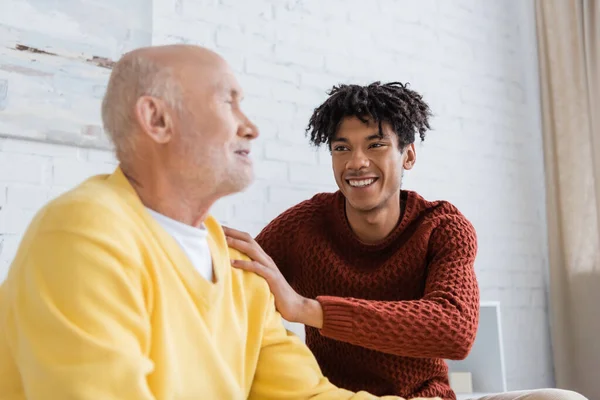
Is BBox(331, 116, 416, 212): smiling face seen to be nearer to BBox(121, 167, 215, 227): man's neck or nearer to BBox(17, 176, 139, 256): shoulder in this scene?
BBox(121, 167, 215, 227): man's neck

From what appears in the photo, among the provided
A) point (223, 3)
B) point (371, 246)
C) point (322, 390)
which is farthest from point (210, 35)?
point (322, 390)

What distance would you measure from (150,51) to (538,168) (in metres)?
2.85

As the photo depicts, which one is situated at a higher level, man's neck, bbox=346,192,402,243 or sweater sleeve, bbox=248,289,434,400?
man's neck, bbox=346,192,402,243

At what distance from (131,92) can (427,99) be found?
218 centimetres

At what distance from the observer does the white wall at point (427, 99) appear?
236 centimetres

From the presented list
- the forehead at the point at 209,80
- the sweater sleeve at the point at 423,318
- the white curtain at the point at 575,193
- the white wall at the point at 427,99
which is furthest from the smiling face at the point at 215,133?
the white curtain at the point at 575,193

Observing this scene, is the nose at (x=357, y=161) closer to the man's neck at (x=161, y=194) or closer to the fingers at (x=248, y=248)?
the fingers at (x=248, y=248)

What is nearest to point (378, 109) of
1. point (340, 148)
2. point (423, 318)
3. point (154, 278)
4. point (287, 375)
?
point (340, 148)

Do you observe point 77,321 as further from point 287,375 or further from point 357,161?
point 357,161

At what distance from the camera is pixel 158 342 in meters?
1.04

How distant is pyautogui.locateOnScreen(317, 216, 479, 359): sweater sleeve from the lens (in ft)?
5.05

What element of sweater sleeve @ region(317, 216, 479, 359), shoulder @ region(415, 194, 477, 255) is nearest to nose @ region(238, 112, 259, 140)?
sweater sleeve @ region(317, 216, 479, 359)

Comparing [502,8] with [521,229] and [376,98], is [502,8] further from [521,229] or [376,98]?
[376,98]

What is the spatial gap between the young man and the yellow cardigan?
0.54 m
